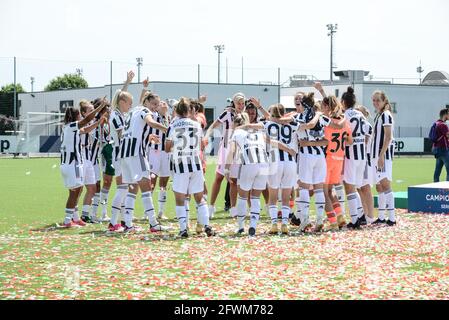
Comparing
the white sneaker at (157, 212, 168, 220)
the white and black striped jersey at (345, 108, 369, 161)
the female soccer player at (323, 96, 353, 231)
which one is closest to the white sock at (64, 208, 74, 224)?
the white sneaker at (157, 212, 168, 220)

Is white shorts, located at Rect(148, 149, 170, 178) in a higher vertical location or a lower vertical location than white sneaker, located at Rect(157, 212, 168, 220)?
higher

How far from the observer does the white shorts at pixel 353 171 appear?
44.0 ft

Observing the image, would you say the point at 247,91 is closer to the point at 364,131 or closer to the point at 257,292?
the point at 364,131

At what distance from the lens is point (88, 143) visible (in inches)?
572

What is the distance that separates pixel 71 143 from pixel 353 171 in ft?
15.5

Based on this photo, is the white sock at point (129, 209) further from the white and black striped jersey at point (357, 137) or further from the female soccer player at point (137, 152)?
the white and black striped jersey at point (357, 137)

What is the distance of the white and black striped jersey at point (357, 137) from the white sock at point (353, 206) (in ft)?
2.07

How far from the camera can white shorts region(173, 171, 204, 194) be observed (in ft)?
39.8

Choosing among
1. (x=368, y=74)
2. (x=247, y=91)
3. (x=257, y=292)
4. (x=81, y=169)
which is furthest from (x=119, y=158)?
(x=368, y=74)

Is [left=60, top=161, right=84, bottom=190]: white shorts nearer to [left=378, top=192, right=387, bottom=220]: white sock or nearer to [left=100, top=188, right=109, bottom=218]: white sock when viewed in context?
[left=100, top=188, right=109, bottom=218]: white sock

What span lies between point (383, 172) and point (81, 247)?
216 inches

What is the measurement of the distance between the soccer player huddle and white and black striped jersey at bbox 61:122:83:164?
0.06 feet

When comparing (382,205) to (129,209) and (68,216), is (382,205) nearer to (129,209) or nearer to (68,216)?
(129,209)

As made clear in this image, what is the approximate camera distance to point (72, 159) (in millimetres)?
13750
